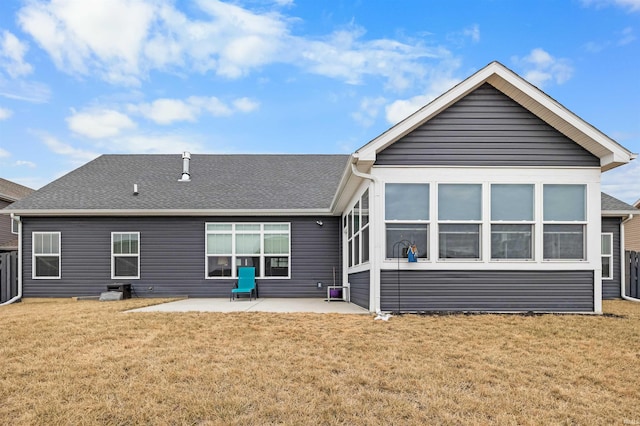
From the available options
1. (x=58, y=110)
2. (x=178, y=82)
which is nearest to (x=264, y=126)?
(x=178, y=82)

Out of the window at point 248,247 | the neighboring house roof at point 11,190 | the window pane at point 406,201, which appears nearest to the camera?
the window pane at point 406,201

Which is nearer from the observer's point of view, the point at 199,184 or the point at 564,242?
the point at 564,242

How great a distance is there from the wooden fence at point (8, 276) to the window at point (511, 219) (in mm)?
11941

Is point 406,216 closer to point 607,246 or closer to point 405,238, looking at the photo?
point 405,238

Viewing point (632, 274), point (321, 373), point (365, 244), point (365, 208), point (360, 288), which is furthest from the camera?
point (632, 274)

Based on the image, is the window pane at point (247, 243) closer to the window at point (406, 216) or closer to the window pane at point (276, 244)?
the window pane at point (276, 244)

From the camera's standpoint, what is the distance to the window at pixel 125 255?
12.4m

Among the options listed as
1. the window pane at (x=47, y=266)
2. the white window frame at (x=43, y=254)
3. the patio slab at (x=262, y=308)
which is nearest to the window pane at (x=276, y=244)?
the patio slab at (x=262, y=308)

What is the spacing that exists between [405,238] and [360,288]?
6.71 ft

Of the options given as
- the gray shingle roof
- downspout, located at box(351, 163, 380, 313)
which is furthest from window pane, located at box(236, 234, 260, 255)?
→ downspout, located at box(351, 163, 380, 313)

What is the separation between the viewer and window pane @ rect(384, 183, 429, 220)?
25.0ft

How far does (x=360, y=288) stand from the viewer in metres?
9.23

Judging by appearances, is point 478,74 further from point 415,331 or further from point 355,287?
point 355,287

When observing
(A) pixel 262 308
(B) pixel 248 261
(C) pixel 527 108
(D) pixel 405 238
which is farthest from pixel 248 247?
(C) pixel 527 108
